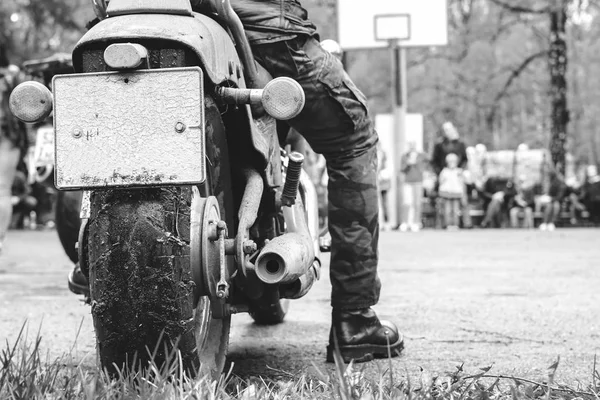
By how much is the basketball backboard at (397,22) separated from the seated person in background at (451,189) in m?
2.81

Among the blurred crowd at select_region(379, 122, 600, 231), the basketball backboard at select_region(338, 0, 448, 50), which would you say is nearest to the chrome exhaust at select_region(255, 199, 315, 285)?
the blurred crowd at select_region(379, 122, 600, 231)

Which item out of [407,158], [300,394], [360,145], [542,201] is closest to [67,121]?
[300,394]

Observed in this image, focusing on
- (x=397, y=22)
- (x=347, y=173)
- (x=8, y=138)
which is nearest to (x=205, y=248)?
(x=347, y=173)

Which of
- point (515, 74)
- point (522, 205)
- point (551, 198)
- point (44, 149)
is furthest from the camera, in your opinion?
point (515, 74)

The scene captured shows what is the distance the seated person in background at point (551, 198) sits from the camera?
66.5ft

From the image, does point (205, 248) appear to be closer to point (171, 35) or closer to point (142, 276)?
point (142, 276)

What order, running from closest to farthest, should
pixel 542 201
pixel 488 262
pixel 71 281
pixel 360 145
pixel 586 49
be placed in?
1. pixel 360 145
2. pixel 71 281
3. pixel 488 262
4. pixel 542 201
5. pixel 586 49

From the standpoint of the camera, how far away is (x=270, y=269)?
2.75 metres

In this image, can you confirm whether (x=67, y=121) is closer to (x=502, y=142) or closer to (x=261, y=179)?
(x=261, y=179)

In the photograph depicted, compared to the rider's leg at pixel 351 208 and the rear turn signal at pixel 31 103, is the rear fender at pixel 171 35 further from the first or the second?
the rider's leg at pixel 351 208

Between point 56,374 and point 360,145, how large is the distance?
1383mm

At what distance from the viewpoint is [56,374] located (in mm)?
2520

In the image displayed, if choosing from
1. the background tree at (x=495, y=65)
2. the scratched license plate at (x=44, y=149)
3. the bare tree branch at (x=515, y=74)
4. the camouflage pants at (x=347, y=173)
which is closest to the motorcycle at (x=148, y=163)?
the camouflage pants at (x=347, y=173)

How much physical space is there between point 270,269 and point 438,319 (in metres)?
2.18
